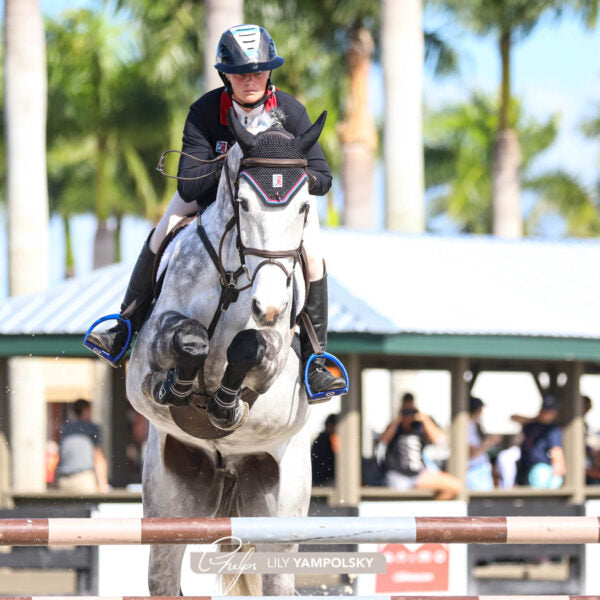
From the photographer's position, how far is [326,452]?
40.5ft

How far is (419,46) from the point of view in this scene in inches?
688

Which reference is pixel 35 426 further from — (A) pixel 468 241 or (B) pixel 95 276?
(A) pixel 468 241

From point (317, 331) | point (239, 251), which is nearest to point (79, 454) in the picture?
point (317, 331)

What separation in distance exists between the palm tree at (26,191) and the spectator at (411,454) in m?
5.06

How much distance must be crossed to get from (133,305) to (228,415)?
100cm

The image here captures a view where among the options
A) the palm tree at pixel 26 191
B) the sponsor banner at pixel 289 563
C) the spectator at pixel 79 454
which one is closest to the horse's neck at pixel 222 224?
the sponsor banner at pixel 289 563

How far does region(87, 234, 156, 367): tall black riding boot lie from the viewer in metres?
5.62

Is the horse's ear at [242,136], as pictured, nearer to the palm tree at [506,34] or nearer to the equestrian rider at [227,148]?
the equestrian rider at [227,148]

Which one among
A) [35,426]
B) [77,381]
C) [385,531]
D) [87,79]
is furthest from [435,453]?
[77,381]

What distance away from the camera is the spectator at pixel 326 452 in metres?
12.0

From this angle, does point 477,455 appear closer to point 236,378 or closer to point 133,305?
point 133,305

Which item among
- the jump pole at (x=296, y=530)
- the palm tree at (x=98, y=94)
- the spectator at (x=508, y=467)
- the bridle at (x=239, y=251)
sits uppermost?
the palm tree at (x=98, y=94)

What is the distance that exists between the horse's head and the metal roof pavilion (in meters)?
6.97

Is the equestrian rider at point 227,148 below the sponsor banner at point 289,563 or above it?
above
